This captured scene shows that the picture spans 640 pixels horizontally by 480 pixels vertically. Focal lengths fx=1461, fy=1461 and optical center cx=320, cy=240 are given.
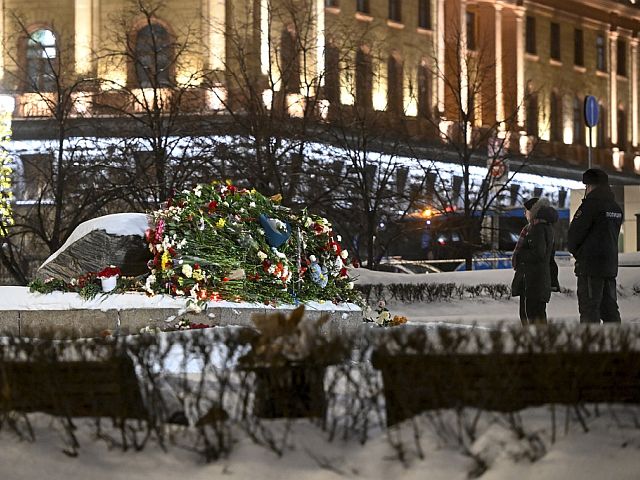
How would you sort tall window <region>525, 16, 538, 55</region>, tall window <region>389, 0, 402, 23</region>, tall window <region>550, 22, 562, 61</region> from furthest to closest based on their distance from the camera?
tall window <region>550, 22, 562, 61</region> < tall window <region>525, 16, 538, 55</region> < tall window <region>389, 0, 402, 23</region>

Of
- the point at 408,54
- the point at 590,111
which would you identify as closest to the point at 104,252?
the point at 590,111

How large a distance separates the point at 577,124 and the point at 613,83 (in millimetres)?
5807

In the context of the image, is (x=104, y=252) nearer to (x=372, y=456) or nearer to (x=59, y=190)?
(x=372, y=456)

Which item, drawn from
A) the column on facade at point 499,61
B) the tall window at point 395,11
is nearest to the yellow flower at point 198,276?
the tall window at point 395,11

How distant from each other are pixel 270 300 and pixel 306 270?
977 mm

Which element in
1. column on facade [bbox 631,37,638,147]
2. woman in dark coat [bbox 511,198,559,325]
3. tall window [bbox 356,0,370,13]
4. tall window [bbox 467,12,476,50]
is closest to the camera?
woman in dark coat [bbox 511,198,559,325]

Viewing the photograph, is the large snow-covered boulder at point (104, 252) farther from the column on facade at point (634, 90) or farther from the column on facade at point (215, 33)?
the column on facade at point (634, 90)

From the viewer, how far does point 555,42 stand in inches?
3098

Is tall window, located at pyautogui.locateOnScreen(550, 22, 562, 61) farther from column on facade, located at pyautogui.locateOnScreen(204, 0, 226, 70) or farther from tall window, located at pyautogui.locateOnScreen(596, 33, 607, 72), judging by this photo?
column on facade, located at pyautogui.locateOnScreen(204, 0, 226, 70)

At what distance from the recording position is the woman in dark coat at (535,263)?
14.8 metres

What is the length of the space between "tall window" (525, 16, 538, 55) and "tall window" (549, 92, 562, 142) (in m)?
2.74

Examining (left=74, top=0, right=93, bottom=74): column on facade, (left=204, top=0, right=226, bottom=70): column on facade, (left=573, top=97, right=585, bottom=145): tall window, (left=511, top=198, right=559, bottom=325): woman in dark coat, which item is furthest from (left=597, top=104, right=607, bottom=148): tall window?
(left=511, top=198, right=559, bottom=325): woman in dark coat

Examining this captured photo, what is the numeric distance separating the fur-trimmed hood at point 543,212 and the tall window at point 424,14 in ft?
174

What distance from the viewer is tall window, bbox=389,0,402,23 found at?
66.3 m
